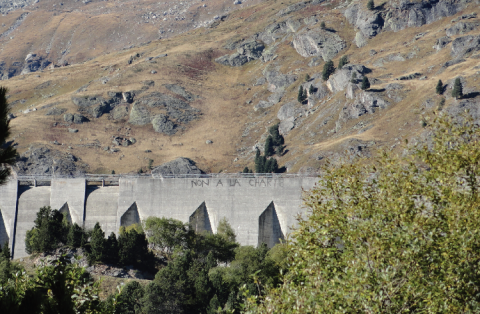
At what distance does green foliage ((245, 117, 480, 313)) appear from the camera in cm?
1672

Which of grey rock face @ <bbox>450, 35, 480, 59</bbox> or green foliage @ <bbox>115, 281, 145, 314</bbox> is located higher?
grey rock face @ <bbox>450, 35, 480, 59</bbox>

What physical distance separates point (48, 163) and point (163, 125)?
33.2 meters

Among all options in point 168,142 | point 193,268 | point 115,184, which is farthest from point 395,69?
point 193,268

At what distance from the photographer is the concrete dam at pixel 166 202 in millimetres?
67875

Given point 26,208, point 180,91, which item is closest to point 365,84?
point 180,91

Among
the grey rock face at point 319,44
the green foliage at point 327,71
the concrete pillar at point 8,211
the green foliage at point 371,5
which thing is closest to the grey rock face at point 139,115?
the green foliage at point 327,71

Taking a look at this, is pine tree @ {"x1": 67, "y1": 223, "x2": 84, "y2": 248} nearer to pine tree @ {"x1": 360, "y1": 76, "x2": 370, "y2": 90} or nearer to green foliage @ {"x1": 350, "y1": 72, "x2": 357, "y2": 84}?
pine tree @ {"x1": 360, "y1": 76, "x2": 370, "y2": 90}

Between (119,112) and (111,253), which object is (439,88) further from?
(119,112)

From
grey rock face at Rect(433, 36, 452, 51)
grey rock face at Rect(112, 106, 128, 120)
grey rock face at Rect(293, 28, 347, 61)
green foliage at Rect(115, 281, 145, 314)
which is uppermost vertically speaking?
grey rock face at Rect(293, 28, 347, 61)

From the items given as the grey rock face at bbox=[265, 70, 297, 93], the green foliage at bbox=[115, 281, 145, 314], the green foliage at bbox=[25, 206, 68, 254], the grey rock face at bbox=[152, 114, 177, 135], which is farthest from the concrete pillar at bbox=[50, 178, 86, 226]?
the grey rock face at bbox=[265, 70, 297, 93]

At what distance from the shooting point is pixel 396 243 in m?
17.3

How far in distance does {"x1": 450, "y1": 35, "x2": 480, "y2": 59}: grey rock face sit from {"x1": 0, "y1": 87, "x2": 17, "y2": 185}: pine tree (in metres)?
124

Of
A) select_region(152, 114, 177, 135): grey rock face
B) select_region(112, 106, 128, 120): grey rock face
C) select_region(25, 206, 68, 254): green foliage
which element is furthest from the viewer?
select_region(112, 106, 128, 120): grey rock face

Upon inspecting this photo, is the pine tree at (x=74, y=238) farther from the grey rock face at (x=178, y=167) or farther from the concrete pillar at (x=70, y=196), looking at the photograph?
the grey rock face at (x=178, y=167)
